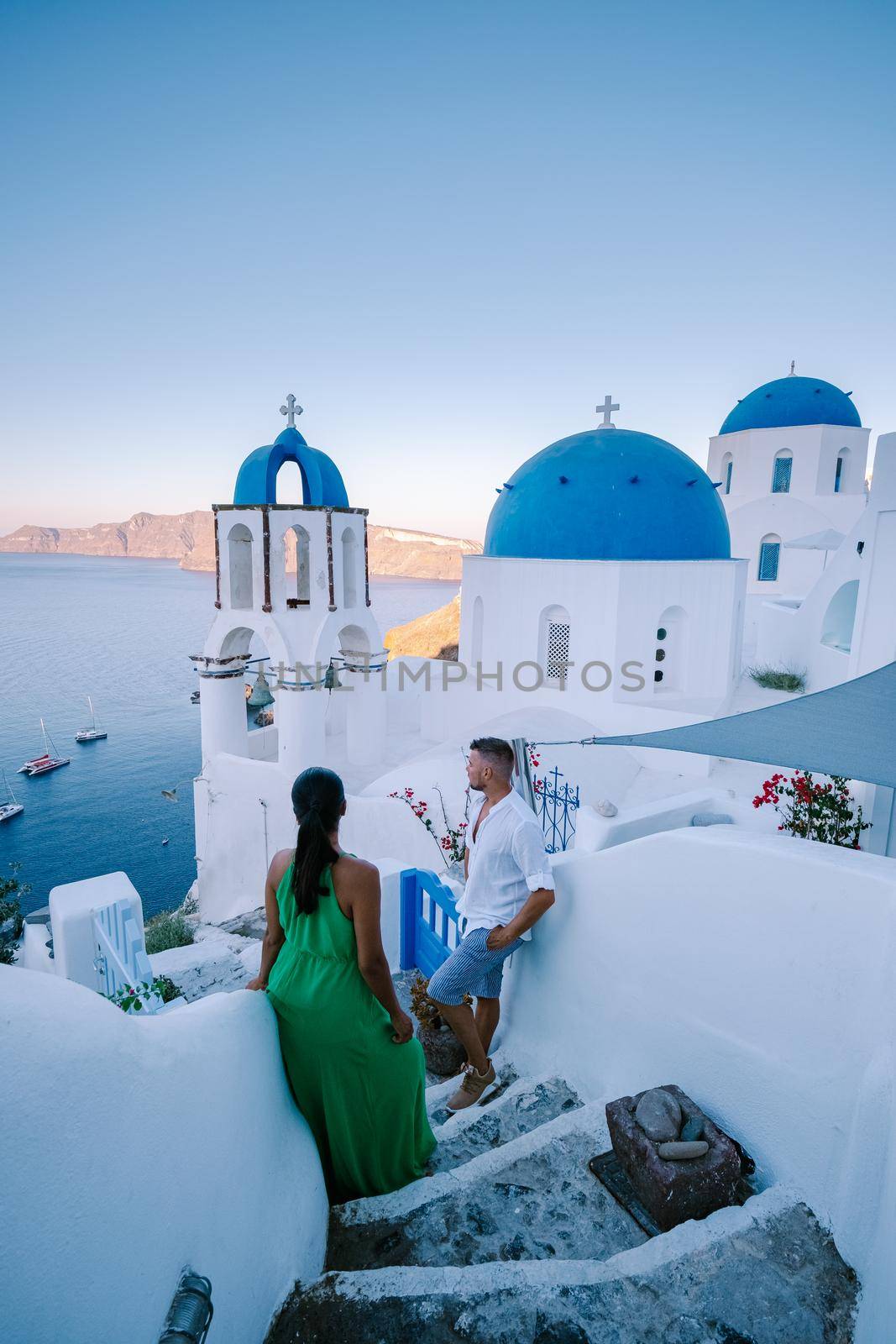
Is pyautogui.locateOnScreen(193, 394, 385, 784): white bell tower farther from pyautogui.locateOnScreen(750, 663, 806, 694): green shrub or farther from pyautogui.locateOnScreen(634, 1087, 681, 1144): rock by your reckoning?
pyautogui.locateOnScreen(634, 1087, 681, 1144): rock

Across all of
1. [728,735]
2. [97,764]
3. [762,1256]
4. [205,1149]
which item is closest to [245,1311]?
[205,1149]

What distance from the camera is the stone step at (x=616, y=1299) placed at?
2025 mm

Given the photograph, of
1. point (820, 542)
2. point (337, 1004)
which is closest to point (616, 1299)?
point (337, 1004)

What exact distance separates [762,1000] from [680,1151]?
58 centimetres

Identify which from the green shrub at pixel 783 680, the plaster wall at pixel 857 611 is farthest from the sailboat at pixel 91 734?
the green shrub at pixel 783 680

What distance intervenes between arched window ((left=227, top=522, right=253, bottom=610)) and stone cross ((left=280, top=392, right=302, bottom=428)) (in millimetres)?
2023

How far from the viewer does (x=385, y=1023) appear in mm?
2398

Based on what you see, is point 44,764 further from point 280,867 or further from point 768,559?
point 280,867

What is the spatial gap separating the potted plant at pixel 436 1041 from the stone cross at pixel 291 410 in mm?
10669

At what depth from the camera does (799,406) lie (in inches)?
885

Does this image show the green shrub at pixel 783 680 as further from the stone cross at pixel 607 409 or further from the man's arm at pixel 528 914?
the man's arm at pixel 528 914

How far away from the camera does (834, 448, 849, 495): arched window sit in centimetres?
2222

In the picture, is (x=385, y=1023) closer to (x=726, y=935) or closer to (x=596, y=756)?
(x=726, y=935)

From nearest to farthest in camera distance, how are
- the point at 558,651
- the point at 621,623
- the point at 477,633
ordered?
1. the point at 621,623
2. the point at 558,651
3. the point at 477,633
